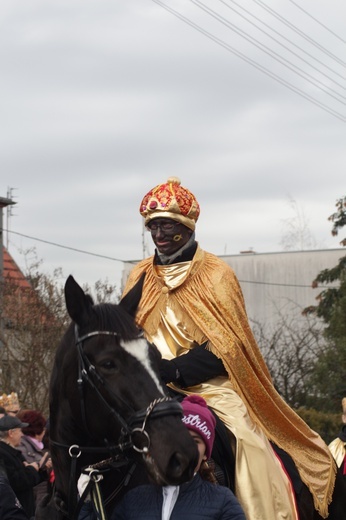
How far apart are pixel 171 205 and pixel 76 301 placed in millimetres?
1693

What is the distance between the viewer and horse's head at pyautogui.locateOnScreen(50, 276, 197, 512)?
14.6 ft

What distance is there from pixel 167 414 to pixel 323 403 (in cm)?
1721

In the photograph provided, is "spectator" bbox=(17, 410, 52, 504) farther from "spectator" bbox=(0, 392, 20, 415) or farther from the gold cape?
the gold cape

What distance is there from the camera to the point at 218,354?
20.2 feet

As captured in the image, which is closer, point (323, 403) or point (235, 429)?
point (235, 429)

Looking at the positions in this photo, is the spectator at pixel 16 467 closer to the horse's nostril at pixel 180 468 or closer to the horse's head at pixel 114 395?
the horse's head at pixel 114 395

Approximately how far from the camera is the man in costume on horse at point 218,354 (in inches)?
234

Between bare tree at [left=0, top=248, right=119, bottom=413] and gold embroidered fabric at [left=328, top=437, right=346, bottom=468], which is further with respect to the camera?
bare tree at [left=0, top=248, right=119, bottom=413]

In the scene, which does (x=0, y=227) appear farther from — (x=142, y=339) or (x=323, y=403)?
(x=142, y=339)

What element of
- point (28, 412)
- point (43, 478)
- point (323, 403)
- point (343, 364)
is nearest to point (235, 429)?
point (43, 478)

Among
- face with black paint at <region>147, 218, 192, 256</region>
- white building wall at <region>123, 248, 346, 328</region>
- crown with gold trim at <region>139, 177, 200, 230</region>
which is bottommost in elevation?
face with black paint at <region>147, 218, 192, 256</region>

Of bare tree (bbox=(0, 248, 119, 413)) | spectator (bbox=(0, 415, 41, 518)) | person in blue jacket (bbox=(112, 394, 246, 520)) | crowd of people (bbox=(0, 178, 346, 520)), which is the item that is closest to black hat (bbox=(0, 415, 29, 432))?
spectator (bbox=(0, 415, 41, 518))

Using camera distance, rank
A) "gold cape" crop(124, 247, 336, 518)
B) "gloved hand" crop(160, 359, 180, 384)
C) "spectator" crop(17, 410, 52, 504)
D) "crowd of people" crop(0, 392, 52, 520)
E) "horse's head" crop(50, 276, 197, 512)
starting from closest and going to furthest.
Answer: "horse's head" crop(50, 276, 197, 512) < "gloved hand" crop(160, 359, 180, 384) < "gold cape" crop(124, 247, 336, 518) < "crowd of people" crop(0, 392, 52, 520) < "spectator" crop(17, 410, 52, 504)

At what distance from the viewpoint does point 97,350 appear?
15.9ft
